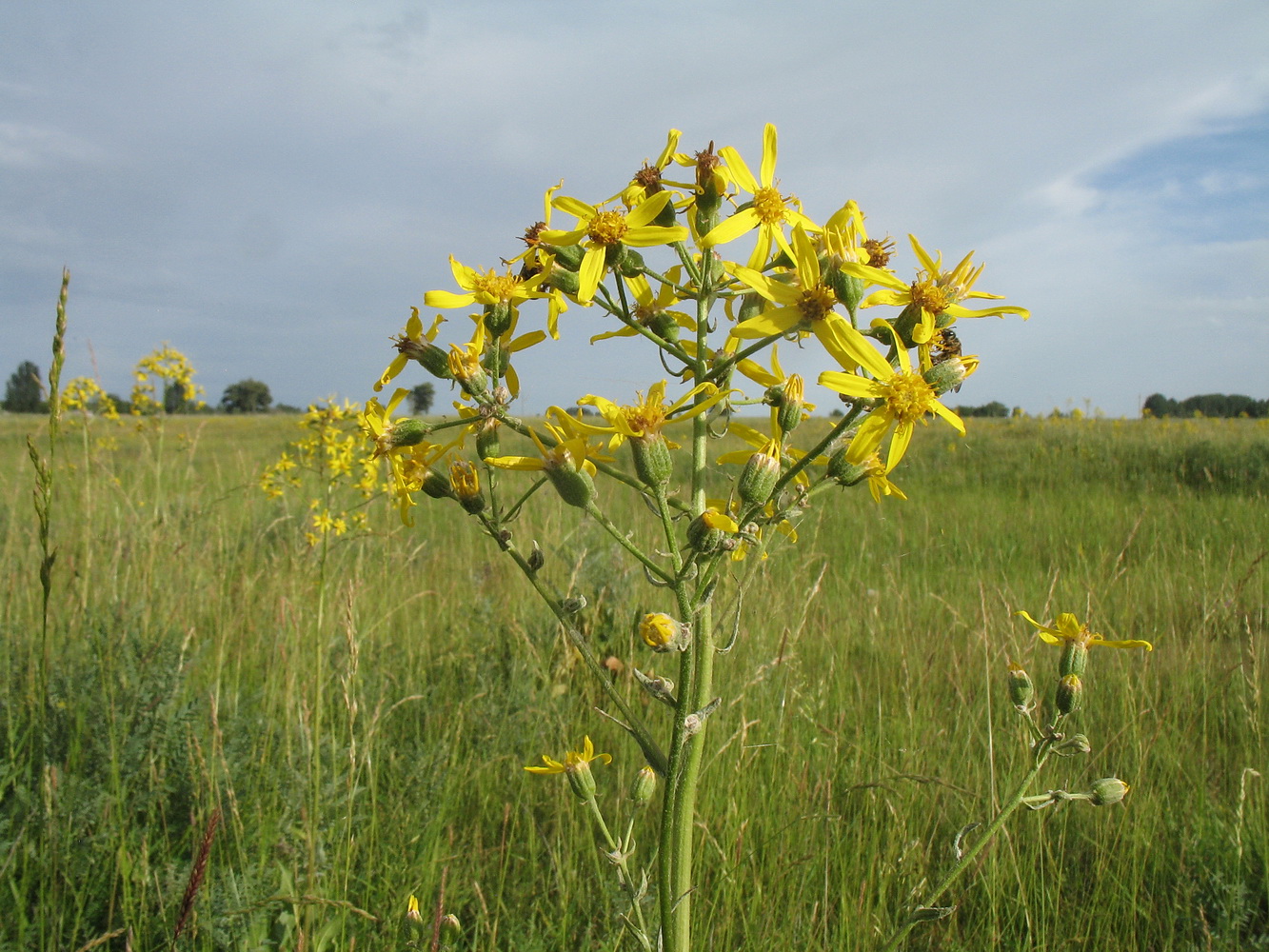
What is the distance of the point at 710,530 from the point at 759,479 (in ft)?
0.40

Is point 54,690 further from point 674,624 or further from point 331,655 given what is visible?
point 674,624

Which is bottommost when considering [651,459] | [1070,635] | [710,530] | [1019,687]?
[1019,687]

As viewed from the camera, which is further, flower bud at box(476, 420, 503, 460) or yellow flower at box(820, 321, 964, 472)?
flower bud at box(476, 420, 503, 460)

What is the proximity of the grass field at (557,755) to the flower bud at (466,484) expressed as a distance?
1.60ft

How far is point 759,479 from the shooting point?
3.57 ft

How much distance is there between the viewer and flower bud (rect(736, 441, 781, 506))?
1.09 m

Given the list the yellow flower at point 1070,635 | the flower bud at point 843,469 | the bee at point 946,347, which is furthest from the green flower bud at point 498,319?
the yellow flower at point 1070,635

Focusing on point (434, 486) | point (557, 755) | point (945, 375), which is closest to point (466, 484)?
point (434, 486)

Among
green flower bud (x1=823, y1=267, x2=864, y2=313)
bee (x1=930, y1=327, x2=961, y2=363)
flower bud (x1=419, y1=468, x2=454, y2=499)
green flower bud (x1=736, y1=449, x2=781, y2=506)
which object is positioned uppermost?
green flower bud (x1=823, y1=267, x2=864, y2=313)

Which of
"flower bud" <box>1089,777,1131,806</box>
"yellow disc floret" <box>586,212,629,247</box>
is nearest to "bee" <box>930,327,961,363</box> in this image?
"yellow disc floret" <box>586,212,629,247</box>

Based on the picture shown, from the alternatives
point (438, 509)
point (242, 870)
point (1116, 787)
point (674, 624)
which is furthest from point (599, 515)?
point (438, 509)

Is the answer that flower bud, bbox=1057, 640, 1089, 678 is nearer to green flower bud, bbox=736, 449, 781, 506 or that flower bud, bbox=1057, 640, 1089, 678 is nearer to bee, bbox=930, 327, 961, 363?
bee, bbox=930, 327, 961, 363

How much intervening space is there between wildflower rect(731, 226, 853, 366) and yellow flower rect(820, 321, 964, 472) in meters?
0.02

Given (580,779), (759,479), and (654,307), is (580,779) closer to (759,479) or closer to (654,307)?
(759,479)
